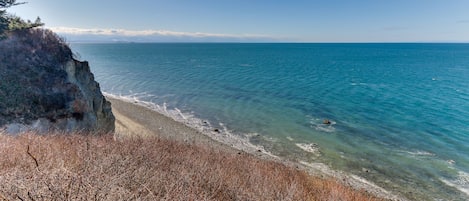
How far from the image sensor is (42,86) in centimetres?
1589

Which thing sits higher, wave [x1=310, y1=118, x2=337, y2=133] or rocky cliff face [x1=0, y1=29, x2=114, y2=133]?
rocky cliff face [x1=0, y1=29, x2=114, y2=133]

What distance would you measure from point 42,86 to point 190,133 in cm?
1467

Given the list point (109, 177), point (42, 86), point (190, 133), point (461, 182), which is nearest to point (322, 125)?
point (461, 182)

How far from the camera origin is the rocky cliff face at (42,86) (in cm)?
1429

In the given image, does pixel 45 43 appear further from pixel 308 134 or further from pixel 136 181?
pixel 308 134

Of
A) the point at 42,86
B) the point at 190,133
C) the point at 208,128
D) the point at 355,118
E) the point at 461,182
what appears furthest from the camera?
the point at 355,118

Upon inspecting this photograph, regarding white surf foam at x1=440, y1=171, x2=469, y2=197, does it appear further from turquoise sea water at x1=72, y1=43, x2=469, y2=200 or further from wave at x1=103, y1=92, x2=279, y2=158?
wave at x1=103, y1=92, x2=279, y2=158

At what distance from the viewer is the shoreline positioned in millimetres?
19703

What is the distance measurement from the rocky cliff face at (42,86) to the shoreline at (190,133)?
9.99 ft

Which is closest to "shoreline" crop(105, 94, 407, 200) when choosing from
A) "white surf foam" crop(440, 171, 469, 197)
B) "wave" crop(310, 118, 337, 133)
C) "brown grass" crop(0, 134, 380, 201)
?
"white surf foam" crop(440, 171, 469, 197)

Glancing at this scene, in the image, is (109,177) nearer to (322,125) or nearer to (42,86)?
(42,86)

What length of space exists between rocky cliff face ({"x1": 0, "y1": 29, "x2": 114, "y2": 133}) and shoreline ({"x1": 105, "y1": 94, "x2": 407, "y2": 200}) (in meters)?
3.04

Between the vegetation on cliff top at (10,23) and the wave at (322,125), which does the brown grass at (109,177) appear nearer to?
the vegetation on cliff top at (10,23)

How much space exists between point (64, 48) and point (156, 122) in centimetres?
1451
